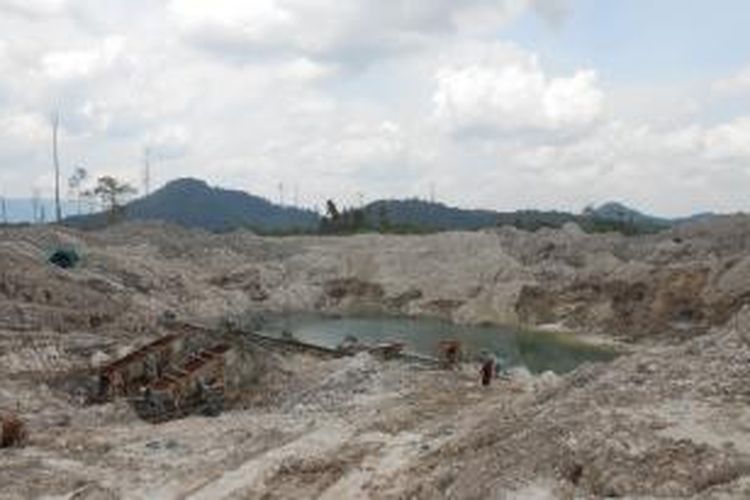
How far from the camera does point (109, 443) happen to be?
29.9m

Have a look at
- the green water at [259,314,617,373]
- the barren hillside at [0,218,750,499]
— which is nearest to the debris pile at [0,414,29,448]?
the barren hillside at [0,218,750,499]

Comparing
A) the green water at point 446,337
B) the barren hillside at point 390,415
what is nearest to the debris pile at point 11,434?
the barren hillside at point 390,415

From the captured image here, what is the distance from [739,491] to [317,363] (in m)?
26.3

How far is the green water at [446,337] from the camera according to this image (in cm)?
6284

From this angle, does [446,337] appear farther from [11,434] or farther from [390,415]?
[11,434]

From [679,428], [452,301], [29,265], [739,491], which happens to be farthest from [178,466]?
[452,301]

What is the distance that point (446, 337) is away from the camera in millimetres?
72750

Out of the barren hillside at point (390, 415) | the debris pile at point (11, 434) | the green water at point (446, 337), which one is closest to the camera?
the barren hillside at point (390, 415)

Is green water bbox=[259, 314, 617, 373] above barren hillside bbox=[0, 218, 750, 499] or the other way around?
the other way around

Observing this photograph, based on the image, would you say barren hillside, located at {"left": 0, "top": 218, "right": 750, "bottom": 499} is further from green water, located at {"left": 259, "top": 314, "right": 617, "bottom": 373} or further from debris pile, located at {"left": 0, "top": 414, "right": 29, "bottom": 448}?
green water, located at {"left": 259, "top": 314, "right": 617, "bottom": 373}

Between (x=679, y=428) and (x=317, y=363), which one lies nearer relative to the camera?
(x=679, y=428)

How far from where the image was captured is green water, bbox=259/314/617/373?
62.8 meters

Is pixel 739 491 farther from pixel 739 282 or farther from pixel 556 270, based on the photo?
pixel 556 270

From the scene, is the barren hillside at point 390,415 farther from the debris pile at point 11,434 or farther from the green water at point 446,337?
the green water at point 446,337
